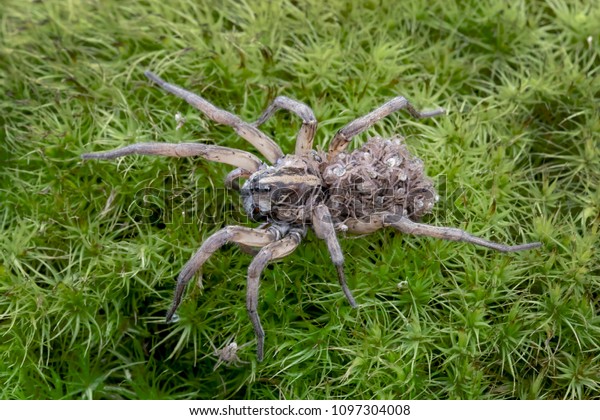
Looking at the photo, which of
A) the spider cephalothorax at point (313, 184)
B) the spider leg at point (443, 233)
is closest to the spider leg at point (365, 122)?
the spider cephalothorax at point (313, 184)

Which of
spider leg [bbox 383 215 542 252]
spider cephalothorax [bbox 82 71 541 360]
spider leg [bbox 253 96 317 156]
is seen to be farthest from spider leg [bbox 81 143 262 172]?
spider leg [bbox 383 215 542 252]

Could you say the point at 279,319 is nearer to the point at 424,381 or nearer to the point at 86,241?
the point at 424,381

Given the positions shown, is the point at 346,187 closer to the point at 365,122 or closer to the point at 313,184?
the point at 313,184

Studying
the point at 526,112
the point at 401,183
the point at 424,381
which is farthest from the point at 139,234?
the point at 526,112

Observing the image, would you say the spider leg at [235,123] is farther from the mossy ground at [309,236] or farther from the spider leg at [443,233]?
the spider leg at [443,233]

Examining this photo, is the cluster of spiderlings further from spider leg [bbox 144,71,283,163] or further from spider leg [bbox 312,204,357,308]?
spider leg [bbox 144,71,283,163]

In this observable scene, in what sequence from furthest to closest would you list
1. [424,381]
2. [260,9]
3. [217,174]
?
[260,9] < [217,174] < [424,381]

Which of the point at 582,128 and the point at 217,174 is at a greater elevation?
the point at 582,128
